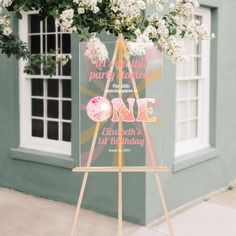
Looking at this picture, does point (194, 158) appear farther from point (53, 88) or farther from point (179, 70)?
point (53, 88)

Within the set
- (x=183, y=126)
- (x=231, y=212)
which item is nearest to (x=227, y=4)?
(x=183, y=126)

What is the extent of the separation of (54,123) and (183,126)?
196 centimetres

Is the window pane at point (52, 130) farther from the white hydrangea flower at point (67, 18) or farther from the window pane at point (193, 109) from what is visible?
the white hydrangea flower at point (67, 18)

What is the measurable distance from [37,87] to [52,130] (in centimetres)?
72

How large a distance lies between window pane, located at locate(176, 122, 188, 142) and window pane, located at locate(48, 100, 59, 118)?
1.83m

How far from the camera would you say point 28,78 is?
24.4 feet

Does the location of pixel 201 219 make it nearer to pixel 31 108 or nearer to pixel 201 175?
pixel 201 175

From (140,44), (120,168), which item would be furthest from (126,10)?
(120,168)

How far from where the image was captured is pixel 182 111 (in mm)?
7277

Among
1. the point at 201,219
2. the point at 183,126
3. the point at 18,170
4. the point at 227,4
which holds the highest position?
the point at 227,4

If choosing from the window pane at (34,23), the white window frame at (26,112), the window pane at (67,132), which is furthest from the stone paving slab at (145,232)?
the window pane at (34,23)

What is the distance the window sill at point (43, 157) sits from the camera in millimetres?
6793

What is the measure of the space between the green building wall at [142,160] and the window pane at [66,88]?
1.00 feet

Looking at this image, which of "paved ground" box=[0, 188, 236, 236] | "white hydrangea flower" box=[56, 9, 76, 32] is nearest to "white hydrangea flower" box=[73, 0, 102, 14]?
"white hydrangea flower" box=[56, 9, 76, 32]
